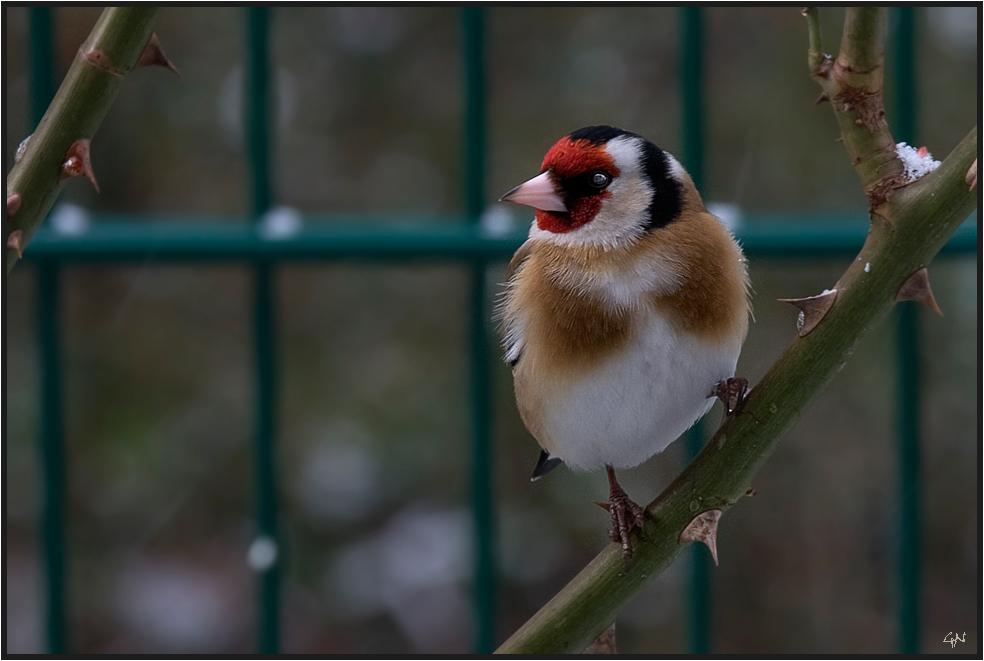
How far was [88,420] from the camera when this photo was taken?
8.82 ft

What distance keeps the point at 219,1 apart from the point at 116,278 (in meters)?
2.19

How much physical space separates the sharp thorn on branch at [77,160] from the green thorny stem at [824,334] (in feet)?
1.47

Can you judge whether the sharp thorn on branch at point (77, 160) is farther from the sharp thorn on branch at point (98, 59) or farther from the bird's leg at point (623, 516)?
the bird's leg at point (623, 516)

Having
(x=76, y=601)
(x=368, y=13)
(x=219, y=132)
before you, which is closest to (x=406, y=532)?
(x=76, y=601)

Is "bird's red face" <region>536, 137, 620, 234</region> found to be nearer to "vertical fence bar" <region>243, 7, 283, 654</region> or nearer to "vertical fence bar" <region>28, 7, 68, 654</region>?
"vertical fence bar" <region>243, 7, 283, 654</region>

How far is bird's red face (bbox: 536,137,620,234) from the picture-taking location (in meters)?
0.91

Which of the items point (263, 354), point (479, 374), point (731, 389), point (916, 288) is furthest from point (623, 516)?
point (263, 354)

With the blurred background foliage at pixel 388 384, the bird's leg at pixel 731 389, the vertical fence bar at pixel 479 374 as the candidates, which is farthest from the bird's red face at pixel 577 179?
the blurred background foliage at pixel 388 384

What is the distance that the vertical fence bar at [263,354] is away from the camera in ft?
5.78

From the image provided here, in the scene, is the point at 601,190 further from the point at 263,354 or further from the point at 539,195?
the point at 263,354

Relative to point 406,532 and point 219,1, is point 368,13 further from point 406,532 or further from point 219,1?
point 219,1

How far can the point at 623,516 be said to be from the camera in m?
1.07

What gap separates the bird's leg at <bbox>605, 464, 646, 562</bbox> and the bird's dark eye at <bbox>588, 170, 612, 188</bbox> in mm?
276

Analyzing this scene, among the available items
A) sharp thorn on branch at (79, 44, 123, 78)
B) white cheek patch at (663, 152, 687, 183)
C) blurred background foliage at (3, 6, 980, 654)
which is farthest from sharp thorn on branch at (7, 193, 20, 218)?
blurred background foliage at (3, 6, 980, 654)
